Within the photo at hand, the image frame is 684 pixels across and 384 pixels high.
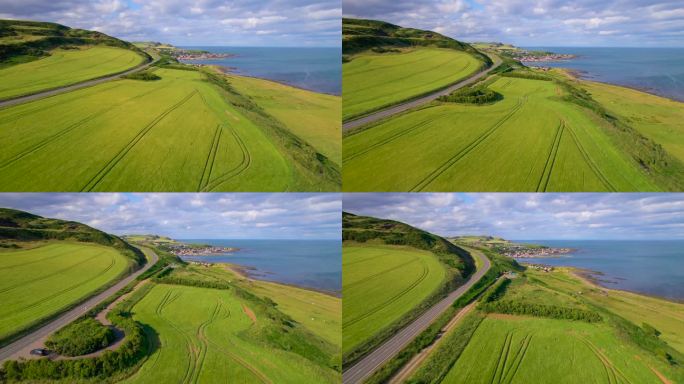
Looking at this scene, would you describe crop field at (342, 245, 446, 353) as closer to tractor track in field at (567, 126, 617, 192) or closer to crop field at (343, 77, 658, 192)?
crop field at (343, 77, 658, 192)

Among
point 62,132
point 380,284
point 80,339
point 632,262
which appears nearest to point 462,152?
point 380,284

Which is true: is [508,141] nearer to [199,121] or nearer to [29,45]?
[199,121]

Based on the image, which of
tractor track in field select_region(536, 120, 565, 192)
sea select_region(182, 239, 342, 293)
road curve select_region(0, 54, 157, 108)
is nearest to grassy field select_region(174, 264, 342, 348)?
sea select_region(182, 239, 342, 293)

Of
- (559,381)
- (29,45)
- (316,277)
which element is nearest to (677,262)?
(559,381)

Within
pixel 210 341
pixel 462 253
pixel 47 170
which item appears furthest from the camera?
pixel 462 253

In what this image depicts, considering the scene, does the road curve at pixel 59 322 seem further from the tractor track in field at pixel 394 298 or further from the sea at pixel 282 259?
the tractor track in field at pixel 394 298

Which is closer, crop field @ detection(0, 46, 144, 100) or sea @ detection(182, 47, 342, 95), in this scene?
crop field @ detection(0, 46, 144, 100)
